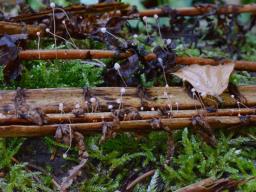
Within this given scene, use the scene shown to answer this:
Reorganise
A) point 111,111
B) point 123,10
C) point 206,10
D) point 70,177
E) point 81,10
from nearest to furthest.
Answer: point 70,177 → point 111,111 → point 81,10 → point 123,10 → point 206,10

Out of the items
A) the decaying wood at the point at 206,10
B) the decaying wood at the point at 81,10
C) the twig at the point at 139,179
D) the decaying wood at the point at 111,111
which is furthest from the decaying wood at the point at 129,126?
the decaying wood at the point at 206,10

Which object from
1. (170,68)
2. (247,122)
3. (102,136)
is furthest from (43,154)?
(247,122)

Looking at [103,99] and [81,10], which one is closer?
[103,99]

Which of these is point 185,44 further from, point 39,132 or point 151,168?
point 39,132

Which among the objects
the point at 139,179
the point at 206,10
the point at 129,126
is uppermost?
the point at 206,10

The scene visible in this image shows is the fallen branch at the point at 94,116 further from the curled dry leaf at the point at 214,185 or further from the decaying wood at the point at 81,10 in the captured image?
the decaying wood at the point at 81,10

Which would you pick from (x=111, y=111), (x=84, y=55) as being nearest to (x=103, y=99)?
(x=111, y=111)

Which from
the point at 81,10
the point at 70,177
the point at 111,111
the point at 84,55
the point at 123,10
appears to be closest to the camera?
the point at 70,177

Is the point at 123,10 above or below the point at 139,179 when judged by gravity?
above

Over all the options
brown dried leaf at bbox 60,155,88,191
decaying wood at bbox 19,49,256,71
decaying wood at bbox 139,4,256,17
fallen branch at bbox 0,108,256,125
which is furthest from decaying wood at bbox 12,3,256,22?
brown dried leaf at bbox 60,155,88,191

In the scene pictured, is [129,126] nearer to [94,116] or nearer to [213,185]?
[94,116]
